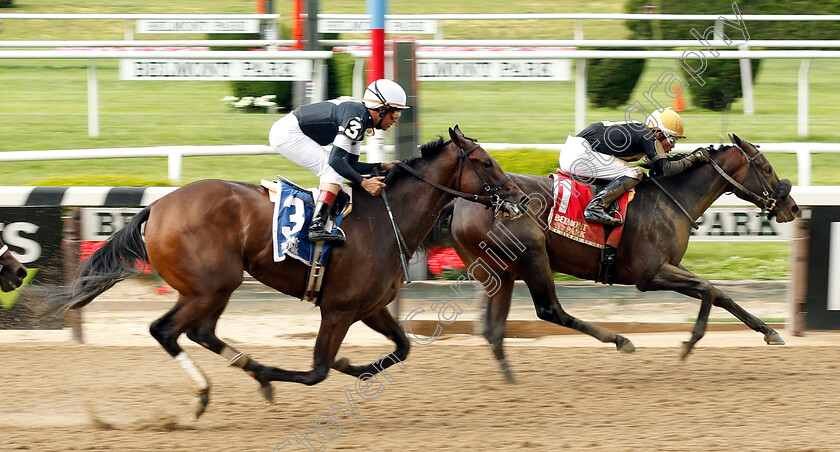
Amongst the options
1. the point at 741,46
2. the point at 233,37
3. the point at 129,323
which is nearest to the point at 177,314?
the point at 129,323

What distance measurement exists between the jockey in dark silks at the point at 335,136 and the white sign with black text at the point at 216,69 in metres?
3.96

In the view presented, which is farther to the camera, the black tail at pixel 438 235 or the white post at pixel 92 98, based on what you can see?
the white post at pixel 92 98

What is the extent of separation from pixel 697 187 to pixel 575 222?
3.10ft

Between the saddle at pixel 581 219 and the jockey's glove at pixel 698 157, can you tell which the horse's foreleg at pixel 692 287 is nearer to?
the saddle at pixel 581 219

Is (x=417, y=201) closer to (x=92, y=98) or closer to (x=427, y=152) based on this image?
(x=427, y=152)

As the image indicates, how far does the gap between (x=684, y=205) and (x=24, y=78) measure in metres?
11.5

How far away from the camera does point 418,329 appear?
7.35 metres

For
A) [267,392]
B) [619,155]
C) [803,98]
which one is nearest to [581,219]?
[619,155]

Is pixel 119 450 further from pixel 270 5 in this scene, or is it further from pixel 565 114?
pixel 270 5

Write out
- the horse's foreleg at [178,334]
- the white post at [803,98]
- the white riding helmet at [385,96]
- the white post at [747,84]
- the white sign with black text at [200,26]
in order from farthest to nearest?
1. the white sign with black text at [200,26]
2. the white post at [747,84]
3. the white post at [803,98]
4. the white riding helmet at [385,96]
5. the horse's foreleg at [178,334]

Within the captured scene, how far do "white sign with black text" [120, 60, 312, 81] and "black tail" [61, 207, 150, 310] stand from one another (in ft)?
14.1

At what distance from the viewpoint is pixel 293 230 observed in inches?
210

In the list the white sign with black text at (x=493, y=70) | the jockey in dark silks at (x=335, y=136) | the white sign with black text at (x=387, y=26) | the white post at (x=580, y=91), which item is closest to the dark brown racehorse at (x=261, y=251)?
the jockey in dark silks at (x=335, y=136)

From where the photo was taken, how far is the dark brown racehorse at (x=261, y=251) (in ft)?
17.2
